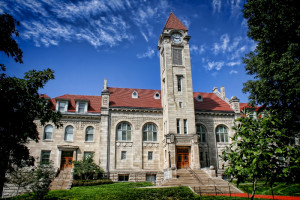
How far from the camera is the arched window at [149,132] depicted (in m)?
31.6

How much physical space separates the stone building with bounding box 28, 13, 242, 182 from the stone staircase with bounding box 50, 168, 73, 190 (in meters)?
1.72

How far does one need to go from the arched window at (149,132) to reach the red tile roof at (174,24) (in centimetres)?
1452

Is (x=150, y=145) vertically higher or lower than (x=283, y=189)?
higher

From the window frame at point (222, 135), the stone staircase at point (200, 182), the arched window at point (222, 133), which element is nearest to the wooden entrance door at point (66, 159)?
the stone staircase at point (200, 182)

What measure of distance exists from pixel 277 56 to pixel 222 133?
15.5 metres

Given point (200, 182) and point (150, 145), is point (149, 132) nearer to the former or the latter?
point (150, 145)

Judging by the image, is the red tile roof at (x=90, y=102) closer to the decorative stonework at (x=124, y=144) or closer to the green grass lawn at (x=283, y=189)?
the decorative stonework at (x=124, y=144)

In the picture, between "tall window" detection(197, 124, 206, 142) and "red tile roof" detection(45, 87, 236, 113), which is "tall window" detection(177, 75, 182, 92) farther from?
"tall window" detection(197, 124, 206, 142)

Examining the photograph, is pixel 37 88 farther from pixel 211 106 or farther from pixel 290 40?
pixel 211 106

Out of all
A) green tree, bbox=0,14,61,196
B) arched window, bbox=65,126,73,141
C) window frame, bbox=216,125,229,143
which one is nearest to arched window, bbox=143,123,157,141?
window frame, bbox=216,125,229,143

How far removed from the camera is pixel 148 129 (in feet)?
105

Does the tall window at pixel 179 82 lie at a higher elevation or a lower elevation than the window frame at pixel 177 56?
lower

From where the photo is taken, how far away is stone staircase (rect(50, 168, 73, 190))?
23.5m

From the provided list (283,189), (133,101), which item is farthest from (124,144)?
(283,189)
